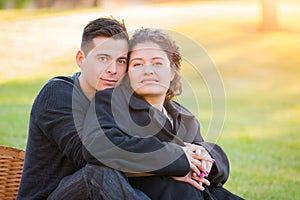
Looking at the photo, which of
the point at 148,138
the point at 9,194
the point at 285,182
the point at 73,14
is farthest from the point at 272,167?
the point at 73,14

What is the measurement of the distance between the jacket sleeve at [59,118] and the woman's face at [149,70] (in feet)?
1.03

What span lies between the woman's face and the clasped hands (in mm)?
291

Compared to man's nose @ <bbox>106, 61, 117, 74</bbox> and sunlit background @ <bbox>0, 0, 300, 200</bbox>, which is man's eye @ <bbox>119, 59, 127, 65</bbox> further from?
sunlit background @ <bbox>0, 0, 300, 200</bbox>

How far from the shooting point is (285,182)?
4.98 meters

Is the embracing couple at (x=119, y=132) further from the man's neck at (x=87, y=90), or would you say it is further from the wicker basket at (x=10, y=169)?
the wicker basket at (x=10, y=169)

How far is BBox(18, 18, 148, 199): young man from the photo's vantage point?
8.45 ft

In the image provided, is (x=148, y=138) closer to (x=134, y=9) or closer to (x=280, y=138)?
(x=280, y=138)

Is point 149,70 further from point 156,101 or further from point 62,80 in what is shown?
point 62,80

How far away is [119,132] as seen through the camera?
243 centimetres

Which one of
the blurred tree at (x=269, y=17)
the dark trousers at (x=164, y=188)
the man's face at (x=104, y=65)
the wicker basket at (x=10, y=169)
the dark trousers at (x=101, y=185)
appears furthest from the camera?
the blurred tree at (x=269, y=17)

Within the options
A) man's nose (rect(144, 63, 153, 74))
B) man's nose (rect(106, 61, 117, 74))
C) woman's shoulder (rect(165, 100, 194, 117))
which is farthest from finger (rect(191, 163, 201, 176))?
man's nose (rect(106, 61, 117, 74))

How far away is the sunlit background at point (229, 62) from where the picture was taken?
5938 mm

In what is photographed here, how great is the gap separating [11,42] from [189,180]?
10.3 m

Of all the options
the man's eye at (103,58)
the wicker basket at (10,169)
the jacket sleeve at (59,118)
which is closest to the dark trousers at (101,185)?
the jacket sleeve at (59,118)
